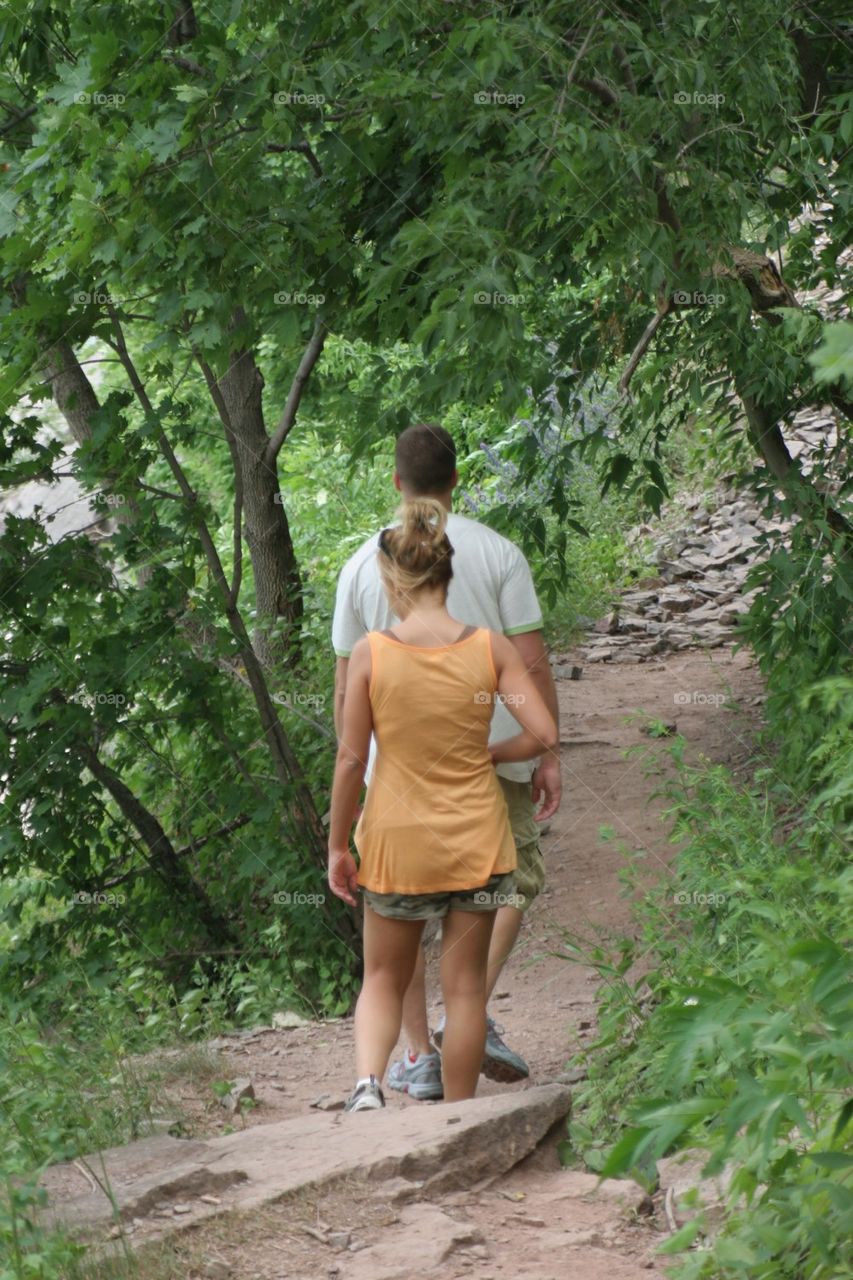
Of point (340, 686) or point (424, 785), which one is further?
point (340, 686)

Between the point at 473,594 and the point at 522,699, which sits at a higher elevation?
the point at 473,594

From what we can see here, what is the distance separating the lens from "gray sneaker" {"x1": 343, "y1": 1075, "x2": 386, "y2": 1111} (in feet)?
12.5

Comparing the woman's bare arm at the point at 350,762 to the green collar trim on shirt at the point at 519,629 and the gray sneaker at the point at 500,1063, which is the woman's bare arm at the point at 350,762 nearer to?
the green collar trim on shirt at the point at 519,629

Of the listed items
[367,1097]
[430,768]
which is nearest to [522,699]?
[430,768]

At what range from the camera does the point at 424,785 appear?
12.3 feet

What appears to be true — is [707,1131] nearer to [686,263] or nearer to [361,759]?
[361,759]

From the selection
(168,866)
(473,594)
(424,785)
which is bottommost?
(168,866)

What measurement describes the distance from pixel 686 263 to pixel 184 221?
172cm

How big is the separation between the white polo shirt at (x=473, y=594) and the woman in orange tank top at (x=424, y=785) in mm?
226

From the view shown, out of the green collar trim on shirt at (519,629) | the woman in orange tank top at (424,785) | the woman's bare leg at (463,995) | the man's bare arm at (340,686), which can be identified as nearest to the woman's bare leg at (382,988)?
the woman in orange tank top at (424,785)

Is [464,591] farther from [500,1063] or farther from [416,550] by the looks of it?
[500,1063]

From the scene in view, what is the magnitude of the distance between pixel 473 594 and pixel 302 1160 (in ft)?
5.18

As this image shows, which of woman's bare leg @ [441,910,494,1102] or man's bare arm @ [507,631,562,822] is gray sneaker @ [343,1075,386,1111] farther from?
man's bare arm @ [507,631,562,822]

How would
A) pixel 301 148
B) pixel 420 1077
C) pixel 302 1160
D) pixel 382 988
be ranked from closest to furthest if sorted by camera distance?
pixel 302 1160
pixel 382 988
pixel 420 1077
pixel 301 148
